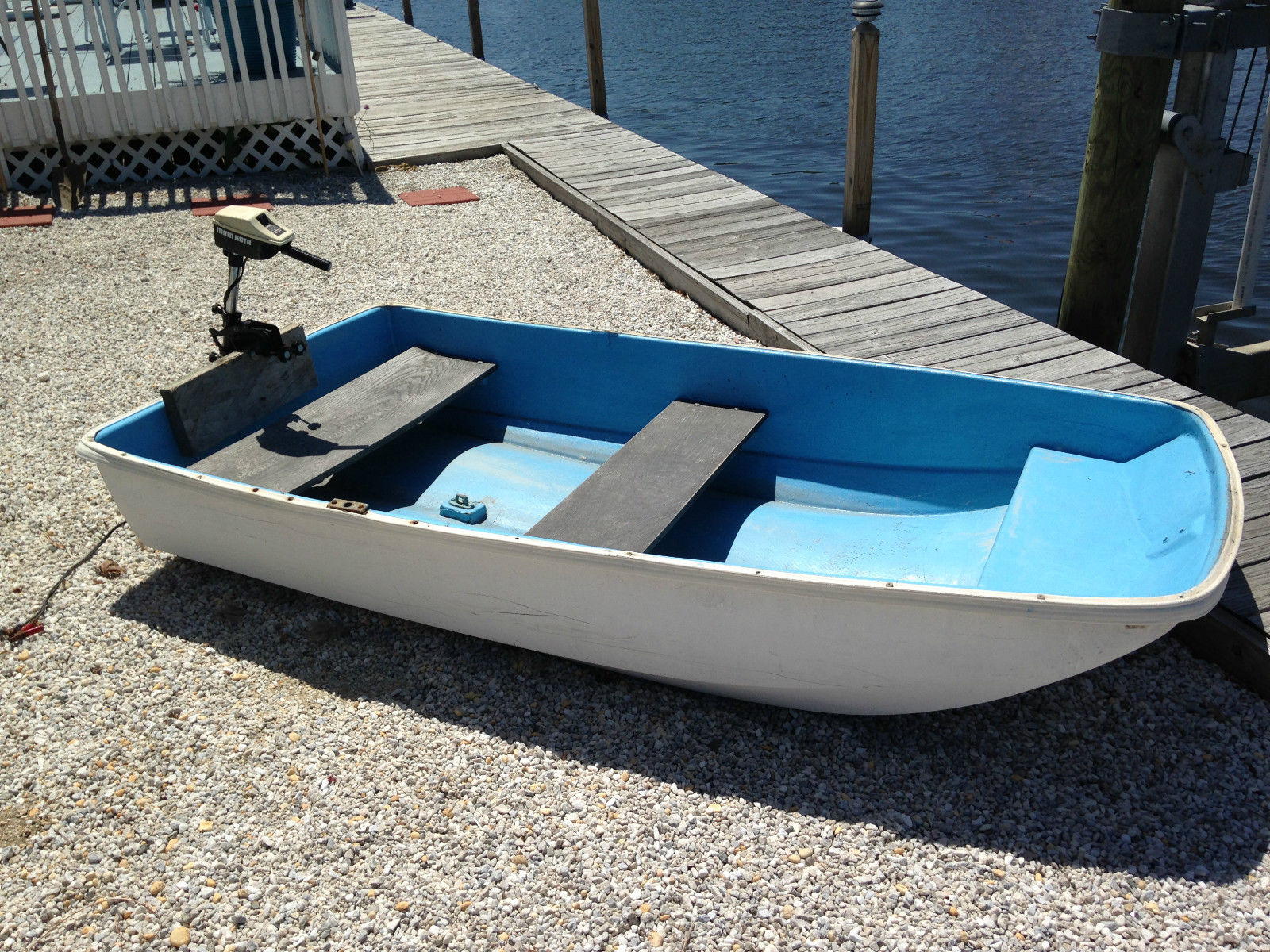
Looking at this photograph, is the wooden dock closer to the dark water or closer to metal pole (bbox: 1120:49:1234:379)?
metal pole (bbox: 1120:49:1234:379)

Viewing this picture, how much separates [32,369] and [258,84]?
13.9ft

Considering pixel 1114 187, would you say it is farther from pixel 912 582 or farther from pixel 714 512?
pixel 912 582

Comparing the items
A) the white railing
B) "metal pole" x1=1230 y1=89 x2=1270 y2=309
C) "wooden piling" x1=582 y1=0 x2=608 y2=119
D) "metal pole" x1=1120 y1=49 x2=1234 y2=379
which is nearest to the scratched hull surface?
"metal pole" x1=1120 y1=49 x2=1234 y2=379

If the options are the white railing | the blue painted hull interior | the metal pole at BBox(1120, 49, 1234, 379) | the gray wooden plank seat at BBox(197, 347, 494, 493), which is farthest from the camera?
the white railing

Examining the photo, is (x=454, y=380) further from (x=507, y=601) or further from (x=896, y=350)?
(x=896, y=350)

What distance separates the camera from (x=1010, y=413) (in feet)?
12.9

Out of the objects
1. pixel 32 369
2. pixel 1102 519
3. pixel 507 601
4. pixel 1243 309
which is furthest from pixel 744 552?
pixel 32 369

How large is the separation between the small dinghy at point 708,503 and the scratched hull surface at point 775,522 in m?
0.01

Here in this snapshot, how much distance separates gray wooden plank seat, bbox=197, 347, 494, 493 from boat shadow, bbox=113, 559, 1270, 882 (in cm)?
62

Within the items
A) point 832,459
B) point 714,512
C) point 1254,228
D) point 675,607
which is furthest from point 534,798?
point 1254,228

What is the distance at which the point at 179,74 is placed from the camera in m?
9.38

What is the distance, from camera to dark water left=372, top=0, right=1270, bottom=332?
10602 mm

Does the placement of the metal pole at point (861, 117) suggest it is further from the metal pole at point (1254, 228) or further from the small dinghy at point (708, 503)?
the small dinghy at point (708, 503)

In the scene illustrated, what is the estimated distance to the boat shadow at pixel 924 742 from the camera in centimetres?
308
